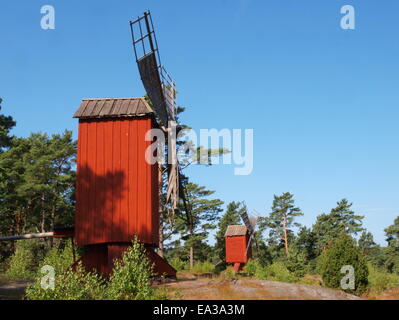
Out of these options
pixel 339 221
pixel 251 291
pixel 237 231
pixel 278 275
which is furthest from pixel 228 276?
pixel 339 221

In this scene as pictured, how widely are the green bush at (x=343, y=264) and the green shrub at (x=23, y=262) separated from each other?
51.5ft

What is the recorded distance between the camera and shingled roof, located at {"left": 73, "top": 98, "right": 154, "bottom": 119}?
1800 centimetres

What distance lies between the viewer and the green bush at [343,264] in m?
18.9

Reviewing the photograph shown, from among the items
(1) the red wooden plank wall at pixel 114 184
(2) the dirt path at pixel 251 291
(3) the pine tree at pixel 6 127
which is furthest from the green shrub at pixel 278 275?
(3) the pine tree at pixel 6 127

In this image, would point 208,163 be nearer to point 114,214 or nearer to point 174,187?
point 174,187

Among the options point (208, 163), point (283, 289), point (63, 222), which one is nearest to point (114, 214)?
point (283, 289)

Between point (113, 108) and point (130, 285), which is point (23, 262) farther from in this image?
point (130, 285)

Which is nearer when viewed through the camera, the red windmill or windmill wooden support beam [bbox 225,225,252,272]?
the red windmill

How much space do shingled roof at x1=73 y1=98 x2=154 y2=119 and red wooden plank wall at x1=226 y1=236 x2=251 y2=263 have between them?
76.2 ft

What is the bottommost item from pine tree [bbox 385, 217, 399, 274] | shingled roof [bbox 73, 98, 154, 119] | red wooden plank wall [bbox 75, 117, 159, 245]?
pine tree [bbox 385, 217, 399, 274]

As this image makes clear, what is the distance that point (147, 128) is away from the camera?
58.7 ft

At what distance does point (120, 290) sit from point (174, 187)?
7408 millimetres

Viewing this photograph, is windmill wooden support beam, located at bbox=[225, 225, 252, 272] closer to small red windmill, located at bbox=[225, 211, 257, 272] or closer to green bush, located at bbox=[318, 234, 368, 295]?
small red windmill, located at bbox=[225, 211, 257, 272]

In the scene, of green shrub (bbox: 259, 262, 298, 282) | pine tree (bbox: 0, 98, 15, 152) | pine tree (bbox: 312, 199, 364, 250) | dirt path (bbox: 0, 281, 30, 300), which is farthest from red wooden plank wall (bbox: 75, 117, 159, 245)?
pine tree (bbox: 312, 199, 364, 250)
